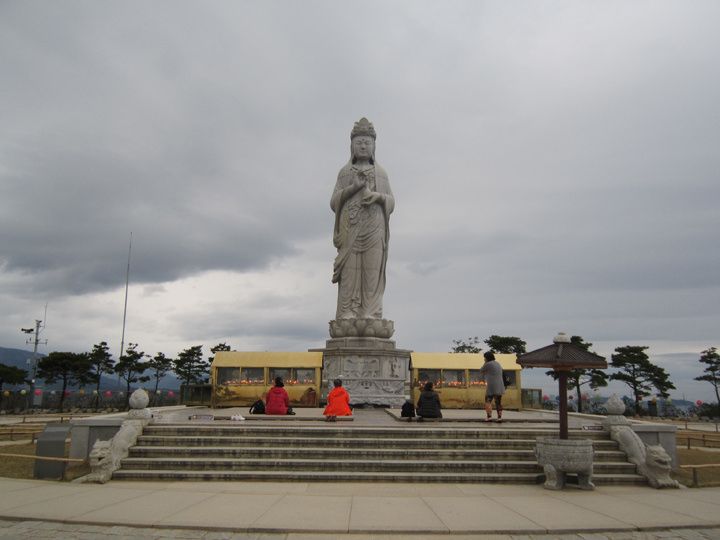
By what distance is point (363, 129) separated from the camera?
68.2 feet

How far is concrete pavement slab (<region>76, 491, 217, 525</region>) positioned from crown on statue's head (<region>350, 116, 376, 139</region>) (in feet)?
49.9

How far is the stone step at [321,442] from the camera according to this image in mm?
10625

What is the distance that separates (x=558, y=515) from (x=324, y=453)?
4431 mm

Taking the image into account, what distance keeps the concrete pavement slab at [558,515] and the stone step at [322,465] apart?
1.43 m

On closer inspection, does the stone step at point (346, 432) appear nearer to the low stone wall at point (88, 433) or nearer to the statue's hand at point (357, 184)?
the low stone wall at point (88, 433)

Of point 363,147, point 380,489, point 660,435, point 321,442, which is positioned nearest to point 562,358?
point 660,435

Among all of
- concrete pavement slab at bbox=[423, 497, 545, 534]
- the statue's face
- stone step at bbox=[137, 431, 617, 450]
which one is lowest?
concrete pavement slab at bbox=[423, 497, 545, 534]

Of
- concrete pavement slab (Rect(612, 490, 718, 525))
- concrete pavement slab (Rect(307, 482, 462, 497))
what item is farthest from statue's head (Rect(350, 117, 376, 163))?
concrete pavement slab (Rect(612, 490, 718, 525))

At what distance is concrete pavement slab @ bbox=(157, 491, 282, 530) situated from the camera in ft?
22.0

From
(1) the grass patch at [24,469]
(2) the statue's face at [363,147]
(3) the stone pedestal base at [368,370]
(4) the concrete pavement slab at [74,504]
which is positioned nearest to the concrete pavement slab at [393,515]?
(4) the concrete pavement slab at [74,504]

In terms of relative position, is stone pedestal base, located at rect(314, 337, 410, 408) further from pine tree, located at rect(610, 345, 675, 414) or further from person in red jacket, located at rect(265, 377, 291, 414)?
pine tree, located at rect(610, 345, 675, 414)

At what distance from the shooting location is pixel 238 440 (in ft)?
35.0

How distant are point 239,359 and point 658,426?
13.4 metres

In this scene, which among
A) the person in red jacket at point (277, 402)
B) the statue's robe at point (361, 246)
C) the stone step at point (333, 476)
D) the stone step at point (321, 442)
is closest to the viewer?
the stone step at point (333, 476)
